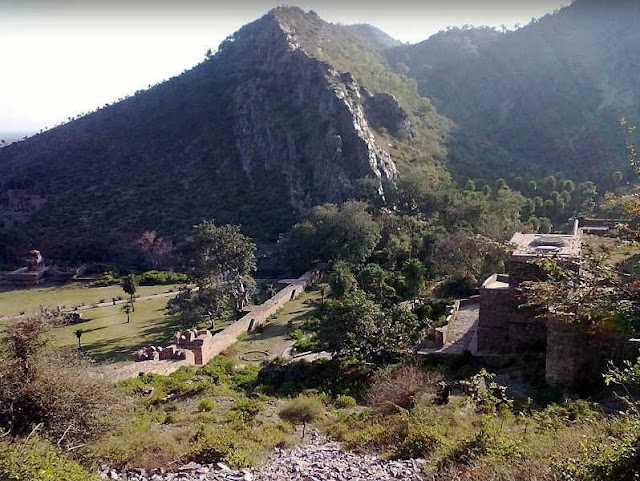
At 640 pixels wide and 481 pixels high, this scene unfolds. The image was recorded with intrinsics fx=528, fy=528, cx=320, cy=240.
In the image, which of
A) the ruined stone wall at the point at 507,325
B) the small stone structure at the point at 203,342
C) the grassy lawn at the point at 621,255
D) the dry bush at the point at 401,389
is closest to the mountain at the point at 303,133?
the small stone structure at the point at 203,342

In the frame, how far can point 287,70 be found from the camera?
5525 centimetres

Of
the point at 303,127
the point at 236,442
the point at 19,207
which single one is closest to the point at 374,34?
the point at 303,127

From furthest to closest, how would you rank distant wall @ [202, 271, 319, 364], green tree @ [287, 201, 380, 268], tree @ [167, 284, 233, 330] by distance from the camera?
green tree @ [287, 201, 380, 268], tree @ [167, 284, 233, 330], distant wall @ [202, 271, 319, 364]

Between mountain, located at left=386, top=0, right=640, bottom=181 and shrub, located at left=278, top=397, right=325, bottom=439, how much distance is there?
126 feet

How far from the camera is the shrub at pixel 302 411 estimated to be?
37.0 feet

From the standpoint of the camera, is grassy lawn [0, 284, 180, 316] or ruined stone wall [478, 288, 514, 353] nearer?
ruined stone wall [478, 288, 514, 353]

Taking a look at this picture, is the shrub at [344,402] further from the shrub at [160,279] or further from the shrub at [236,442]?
the shrub at [160,279]

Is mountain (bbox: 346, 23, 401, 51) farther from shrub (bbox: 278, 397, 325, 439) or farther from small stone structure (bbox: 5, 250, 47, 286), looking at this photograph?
shrub (bbox: 278, 397, 325, 439)

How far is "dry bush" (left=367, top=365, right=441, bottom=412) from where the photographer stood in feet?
37.3

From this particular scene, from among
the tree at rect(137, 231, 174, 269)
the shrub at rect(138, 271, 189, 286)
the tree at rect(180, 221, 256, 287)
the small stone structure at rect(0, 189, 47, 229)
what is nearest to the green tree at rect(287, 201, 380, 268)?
the tree at rect(180, 221, 256, 287)

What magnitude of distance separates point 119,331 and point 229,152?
3231 centimetres

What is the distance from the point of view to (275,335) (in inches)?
822

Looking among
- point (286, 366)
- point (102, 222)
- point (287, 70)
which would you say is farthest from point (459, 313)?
point (287, 70)

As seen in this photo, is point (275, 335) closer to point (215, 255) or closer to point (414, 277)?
point (215, 255)
